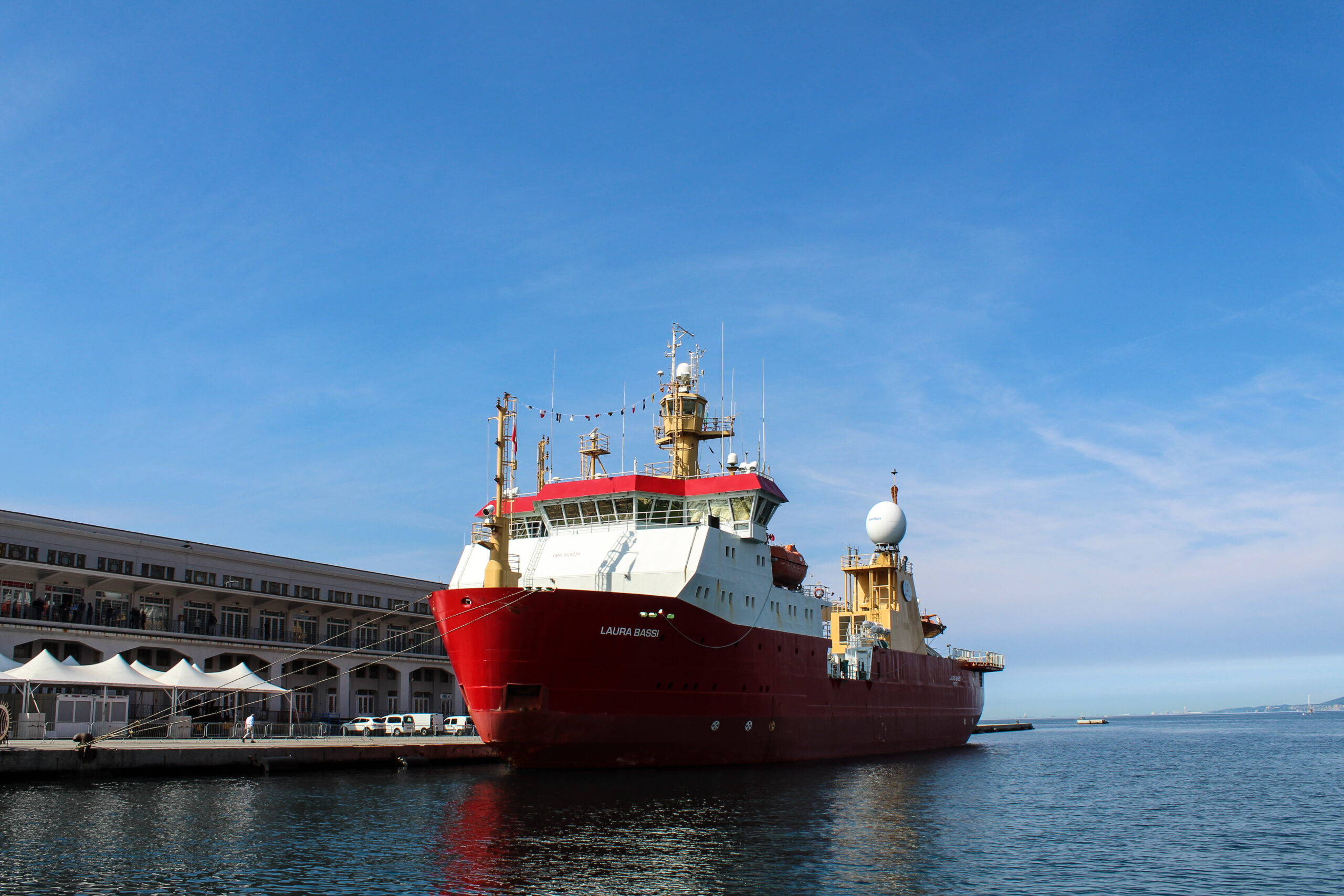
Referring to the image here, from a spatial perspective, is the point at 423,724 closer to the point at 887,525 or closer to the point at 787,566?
the point at 787,566

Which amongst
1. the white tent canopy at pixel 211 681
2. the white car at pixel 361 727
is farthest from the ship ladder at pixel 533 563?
the white car at pixel 361 727

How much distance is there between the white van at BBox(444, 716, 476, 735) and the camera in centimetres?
5275

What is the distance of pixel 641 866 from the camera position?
68.0 ft

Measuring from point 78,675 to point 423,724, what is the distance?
1799cm

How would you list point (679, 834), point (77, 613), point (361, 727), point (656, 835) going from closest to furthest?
point (656, 835) < point (679, 834) < point (77, 613) < point (361, 727)

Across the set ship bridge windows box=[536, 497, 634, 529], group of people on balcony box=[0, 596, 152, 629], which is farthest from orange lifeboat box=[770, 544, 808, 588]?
group of people on balcony box=[0, 596, 152, 629]

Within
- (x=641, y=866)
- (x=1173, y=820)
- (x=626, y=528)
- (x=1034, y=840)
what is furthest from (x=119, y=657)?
(x=1173, y=820)

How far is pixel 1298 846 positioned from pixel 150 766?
114 feet

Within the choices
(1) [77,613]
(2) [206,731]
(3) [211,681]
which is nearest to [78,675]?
(3) [211,681]

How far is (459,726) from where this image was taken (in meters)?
53.2

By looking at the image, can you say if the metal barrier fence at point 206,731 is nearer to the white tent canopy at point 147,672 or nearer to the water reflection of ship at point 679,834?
the white tent canopy at point 147,672

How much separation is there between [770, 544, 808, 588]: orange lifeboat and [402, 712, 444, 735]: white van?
2119 centimetres

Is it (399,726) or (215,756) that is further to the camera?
(399,726)

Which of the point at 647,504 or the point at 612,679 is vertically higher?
the point at 647,504
